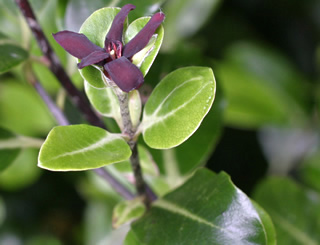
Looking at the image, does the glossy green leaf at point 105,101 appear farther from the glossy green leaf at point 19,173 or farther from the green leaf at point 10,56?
the glossy green leaf at point 19,173

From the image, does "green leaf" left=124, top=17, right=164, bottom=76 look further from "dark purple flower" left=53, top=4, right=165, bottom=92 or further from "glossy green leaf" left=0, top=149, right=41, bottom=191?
"glossy green leaf" left=0, top=149, right=41, bottom=191

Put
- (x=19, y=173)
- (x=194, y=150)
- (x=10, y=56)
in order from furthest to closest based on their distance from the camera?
(x=19, y=173) < (x=194, y=150) < (x=10, y=56)

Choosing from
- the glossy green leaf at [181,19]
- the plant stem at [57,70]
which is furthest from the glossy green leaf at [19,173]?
the plant stem at [57,70]

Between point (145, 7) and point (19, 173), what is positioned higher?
point (145, 7)

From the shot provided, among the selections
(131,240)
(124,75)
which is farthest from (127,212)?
(124,75)

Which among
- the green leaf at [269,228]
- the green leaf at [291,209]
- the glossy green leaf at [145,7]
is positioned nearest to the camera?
the green leaf at [269,228]

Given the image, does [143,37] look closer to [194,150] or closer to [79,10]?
[79,10]
